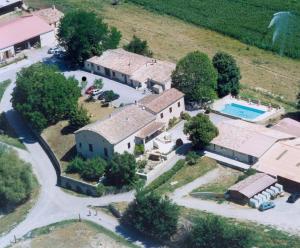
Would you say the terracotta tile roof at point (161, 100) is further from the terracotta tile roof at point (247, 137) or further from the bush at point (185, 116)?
the terracotta tile roof at point (247, 137)

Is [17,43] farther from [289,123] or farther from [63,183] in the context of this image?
[289,123]

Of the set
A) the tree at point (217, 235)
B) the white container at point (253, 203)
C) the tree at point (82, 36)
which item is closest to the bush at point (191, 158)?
the white container at point (253, 203)

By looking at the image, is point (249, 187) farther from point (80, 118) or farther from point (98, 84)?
point (98, 84)

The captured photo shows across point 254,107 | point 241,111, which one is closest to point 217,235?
point 241,111

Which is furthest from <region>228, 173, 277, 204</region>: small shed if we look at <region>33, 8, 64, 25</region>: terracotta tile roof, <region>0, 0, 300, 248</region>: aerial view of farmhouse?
<region>33, 8, 64, 25</region>: terracotta tile roof

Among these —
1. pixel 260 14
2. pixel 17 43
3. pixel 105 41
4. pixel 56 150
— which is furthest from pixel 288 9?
pixel 56 150

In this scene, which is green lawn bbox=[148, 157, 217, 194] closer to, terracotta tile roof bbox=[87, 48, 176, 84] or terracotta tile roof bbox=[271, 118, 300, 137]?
terracotta tile roof bbox=[271, 118, 300, 137]
